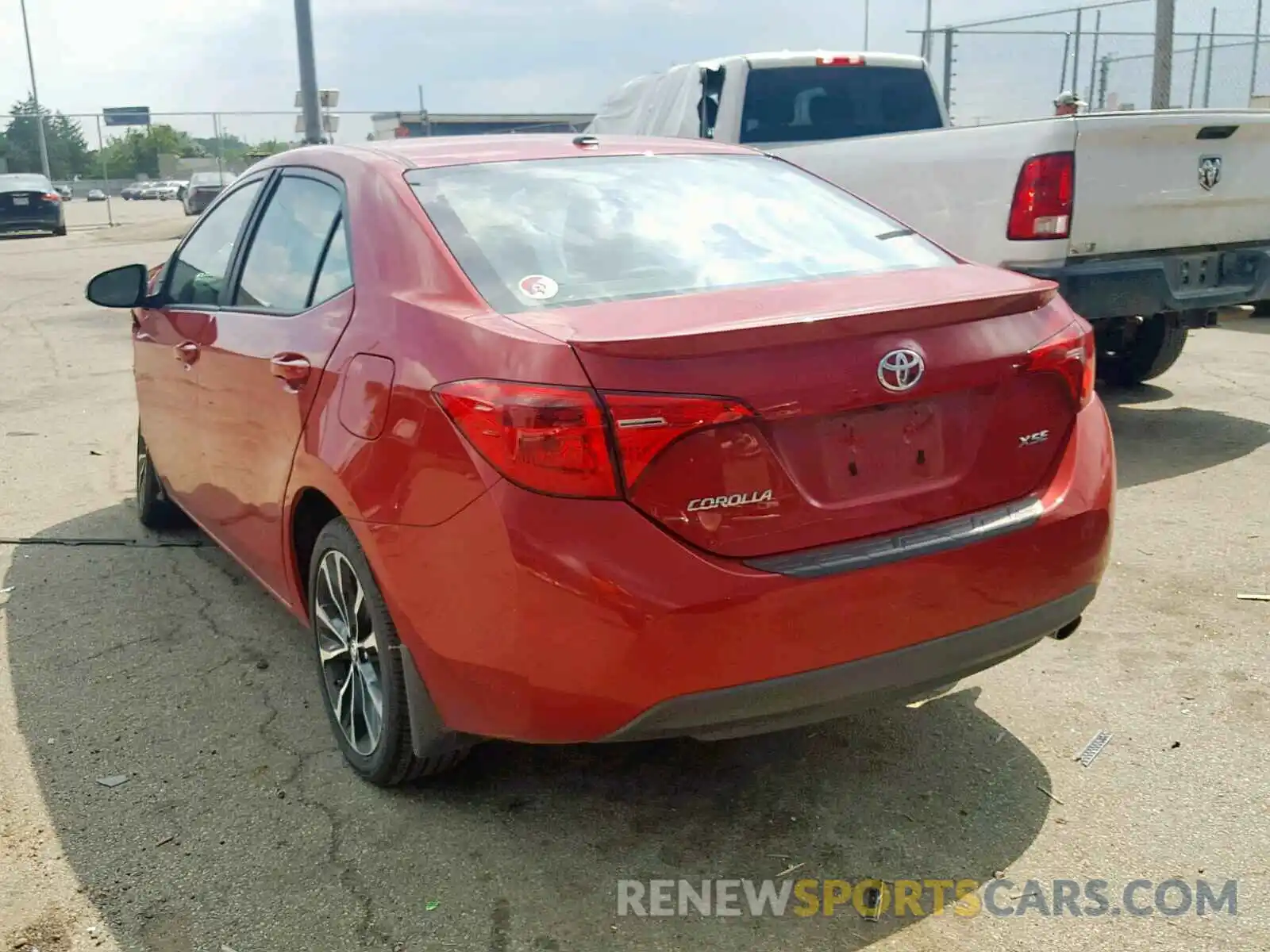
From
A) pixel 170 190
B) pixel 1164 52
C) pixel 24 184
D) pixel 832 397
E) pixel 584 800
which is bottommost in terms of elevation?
pixel 170 190

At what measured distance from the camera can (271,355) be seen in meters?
3.47

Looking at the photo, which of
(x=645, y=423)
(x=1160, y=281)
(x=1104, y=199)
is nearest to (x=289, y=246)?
(x=645, y=423)

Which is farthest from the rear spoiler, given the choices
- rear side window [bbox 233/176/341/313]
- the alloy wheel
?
rear side window [bbox 233/176/341/313]

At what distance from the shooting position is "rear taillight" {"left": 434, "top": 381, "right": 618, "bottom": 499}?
2420mm

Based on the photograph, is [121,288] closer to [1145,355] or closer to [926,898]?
[926,898]

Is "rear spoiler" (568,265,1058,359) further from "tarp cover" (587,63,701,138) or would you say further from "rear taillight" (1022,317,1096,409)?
"tarp cover" (587,63,701,138)

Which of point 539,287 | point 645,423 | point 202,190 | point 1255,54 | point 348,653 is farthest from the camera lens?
point 202,190

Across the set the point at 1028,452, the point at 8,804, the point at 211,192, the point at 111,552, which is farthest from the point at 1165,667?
the point at 211,192

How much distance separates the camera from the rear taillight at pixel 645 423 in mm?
A: 2414

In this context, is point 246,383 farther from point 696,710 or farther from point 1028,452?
point 1028,452

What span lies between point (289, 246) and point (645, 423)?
177 centimetres

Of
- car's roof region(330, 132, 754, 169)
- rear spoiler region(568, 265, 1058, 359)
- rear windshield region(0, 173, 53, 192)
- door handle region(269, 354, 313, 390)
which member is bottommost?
rear windshield region(0, 173, 53, 192)

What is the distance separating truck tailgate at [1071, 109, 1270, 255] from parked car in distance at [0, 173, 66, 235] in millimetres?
27615

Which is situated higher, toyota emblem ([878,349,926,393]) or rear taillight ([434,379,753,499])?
toyota emblem ([878,349,926,393])
